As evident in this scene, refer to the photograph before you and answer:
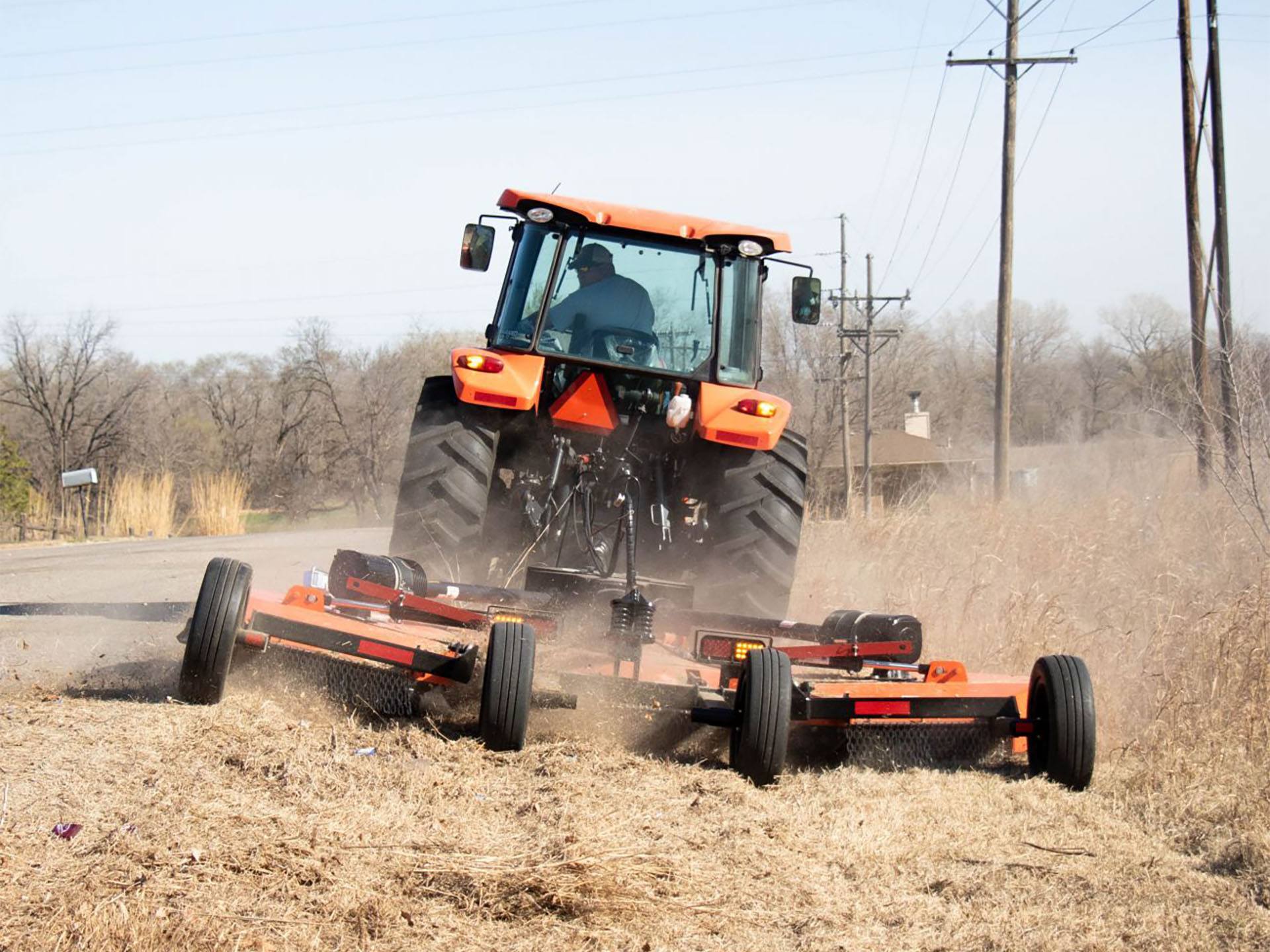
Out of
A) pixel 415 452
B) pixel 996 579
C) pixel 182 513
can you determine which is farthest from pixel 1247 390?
pixel 182 513

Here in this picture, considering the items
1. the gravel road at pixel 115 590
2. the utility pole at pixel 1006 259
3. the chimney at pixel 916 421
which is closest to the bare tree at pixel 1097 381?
the chimney at pixel 916 421

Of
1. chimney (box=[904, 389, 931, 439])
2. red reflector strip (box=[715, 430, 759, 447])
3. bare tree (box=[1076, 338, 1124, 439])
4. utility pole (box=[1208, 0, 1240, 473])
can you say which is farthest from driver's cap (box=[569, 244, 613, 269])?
Answer: bare tree (box=[1076, 338, 1124, 439])

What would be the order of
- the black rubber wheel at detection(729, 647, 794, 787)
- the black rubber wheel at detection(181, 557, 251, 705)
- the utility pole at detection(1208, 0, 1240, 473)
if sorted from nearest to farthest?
the black rubber wheel at detection(729, 647, 794, 787) < the black rubber wheel at detection(181, 557, 251, 705) < the utility pole at detection(1208, 0, 1240, 473)

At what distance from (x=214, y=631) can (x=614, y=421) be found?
2362mm

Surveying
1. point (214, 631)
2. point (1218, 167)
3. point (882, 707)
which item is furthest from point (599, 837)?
point (1218, 167)

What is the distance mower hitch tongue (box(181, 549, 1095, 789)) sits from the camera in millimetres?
4273

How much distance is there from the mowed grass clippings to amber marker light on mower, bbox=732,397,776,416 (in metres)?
2.05

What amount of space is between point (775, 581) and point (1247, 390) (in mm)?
3968

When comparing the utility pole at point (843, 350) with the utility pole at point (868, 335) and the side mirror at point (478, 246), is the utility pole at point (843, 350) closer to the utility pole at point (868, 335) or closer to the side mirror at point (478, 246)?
the utility pole at point (868, 335)

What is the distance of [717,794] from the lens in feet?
13.5

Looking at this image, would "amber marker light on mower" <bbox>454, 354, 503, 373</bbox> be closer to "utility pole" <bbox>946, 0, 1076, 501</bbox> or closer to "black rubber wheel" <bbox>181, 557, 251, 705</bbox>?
"black rubber wheel" <bbox>181, 557, 251, 705</bbox>

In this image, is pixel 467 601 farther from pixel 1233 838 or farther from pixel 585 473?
pixel 1233 838

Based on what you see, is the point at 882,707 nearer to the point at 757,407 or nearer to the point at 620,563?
the point at 757,407

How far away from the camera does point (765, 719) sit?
4.21 m
